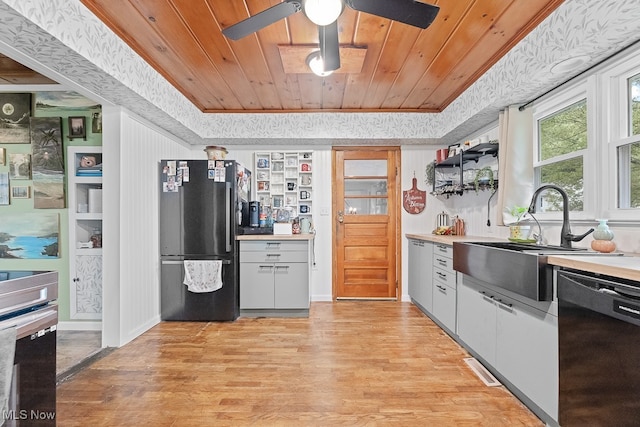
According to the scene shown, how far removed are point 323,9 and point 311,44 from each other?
0.84m

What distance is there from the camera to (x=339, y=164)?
13.3 feet

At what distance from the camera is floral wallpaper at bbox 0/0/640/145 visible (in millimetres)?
1609

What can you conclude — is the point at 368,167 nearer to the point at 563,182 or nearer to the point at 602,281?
the point at 563,182

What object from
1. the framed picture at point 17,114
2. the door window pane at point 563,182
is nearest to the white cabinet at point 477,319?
the door window pane at point 563,182

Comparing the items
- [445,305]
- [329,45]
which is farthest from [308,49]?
[445,305]

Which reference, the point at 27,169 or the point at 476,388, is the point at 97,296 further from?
the point at 476,388

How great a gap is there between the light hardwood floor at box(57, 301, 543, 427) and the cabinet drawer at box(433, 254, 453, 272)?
624mm

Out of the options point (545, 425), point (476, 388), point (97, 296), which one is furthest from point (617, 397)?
point (97, 296)

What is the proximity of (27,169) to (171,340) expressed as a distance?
2.15 meters

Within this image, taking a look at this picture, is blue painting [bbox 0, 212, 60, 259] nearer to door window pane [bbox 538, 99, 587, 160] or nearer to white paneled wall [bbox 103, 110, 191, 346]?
white paneled wall [bbox 103, 110, 191, 346]

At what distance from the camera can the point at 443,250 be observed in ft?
9.39

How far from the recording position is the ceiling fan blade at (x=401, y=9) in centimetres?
144

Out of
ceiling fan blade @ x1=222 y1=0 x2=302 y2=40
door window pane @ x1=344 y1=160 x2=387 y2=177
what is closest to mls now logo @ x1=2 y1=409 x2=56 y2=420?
ceiling fan blade @ x1=222 y1=0 x2=302 y2=40

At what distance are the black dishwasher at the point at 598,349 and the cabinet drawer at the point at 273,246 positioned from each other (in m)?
2.31
